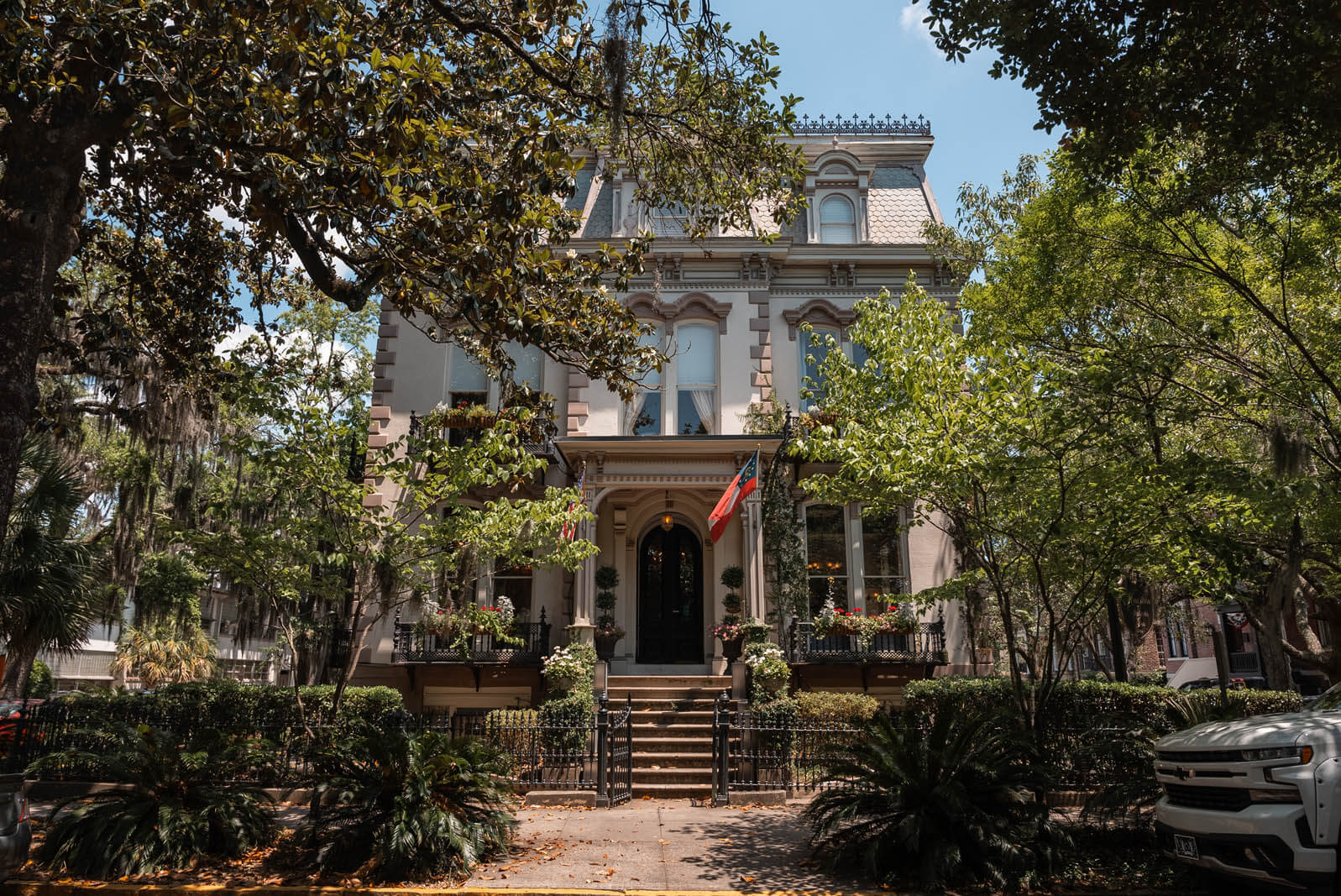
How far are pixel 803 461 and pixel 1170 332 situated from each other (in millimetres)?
7357

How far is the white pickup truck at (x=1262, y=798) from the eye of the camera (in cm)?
602

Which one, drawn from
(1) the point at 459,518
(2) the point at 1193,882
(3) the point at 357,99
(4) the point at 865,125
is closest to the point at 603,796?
(1) the point at 459,518

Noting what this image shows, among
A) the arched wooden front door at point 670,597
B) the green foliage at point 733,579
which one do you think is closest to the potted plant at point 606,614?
the arched wooden front door at point 670,597

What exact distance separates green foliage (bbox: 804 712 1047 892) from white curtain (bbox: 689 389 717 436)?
37.7 feet

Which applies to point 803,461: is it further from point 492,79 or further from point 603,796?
point 492,79

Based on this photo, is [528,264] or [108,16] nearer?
[108,16]

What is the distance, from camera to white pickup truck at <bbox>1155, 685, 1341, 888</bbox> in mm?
6016

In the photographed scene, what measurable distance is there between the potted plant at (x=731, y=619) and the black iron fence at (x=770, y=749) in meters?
3.70

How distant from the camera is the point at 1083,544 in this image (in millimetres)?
10273

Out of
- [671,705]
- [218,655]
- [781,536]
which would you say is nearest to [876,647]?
[781,536]

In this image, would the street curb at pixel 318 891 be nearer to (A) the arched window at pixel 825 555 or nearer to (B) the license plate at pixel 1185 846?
(B) the license plate at pixel 1185 846

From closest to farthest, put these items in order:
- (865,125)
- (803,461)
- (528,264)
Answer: (528,264)
(803,461)
(865,125)

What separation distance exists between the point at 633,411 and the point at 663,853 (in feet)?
39.3

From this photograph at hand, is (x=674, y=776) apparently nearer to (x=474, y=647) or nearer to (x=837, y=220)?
(x=474, y=647)
